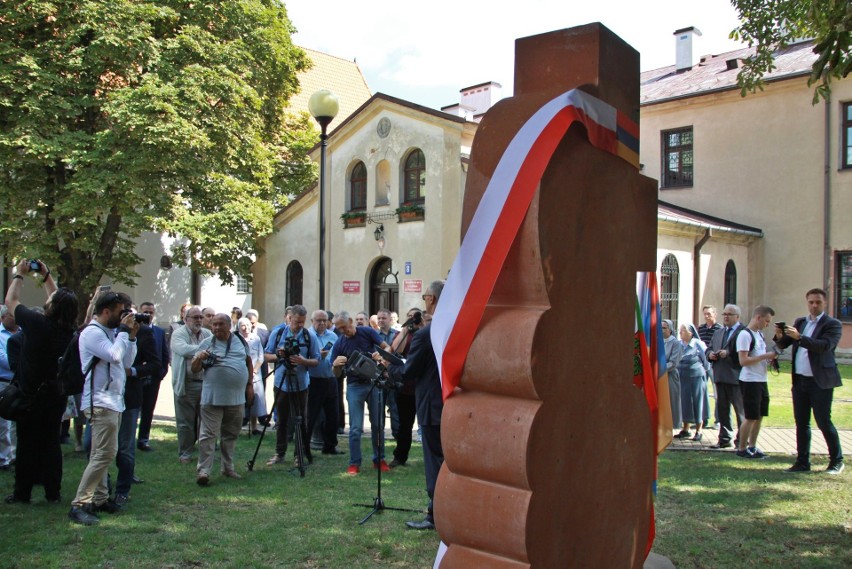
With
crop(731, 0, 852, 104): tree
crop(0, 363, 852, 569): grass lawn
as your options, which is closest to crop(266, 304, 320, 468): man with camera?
crop(0, 363, 852, 569): grass lawn

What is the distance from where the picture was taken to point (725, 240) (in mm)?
24484

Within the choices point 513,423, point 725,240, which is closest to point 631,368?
point 513,423

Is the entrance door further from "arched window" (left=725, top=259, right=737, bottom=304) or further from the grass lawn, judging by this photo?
the grass lawn

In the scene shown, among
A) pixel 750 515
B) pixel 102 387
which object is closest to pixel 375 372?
pixel 102 387

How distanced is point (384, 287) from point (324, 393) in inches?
542

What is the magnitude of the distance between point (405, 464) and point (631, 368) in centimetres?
562

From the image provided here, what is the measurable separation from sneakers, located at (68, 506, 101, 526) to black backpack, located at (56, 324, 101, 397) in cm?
108

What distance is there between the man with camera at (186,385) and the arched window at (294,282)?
56.3 feet

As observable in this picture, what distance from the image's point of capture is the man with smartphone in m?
9.49

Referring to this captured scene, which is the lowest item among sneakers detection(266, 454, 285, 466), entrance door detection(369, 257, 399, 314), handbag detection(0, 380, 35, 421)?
sneakers detection(266, 454, 285, 466)

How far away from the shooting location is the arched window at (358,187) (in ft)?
79.0

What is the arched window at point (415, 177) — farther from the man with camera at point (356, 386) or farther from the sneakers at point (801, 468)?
the sneakers at point (801, 468)

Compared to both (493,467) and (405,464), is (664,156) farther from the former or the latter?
(493,467)

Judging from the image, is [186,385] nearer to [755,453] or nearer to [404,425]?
[404,425]
